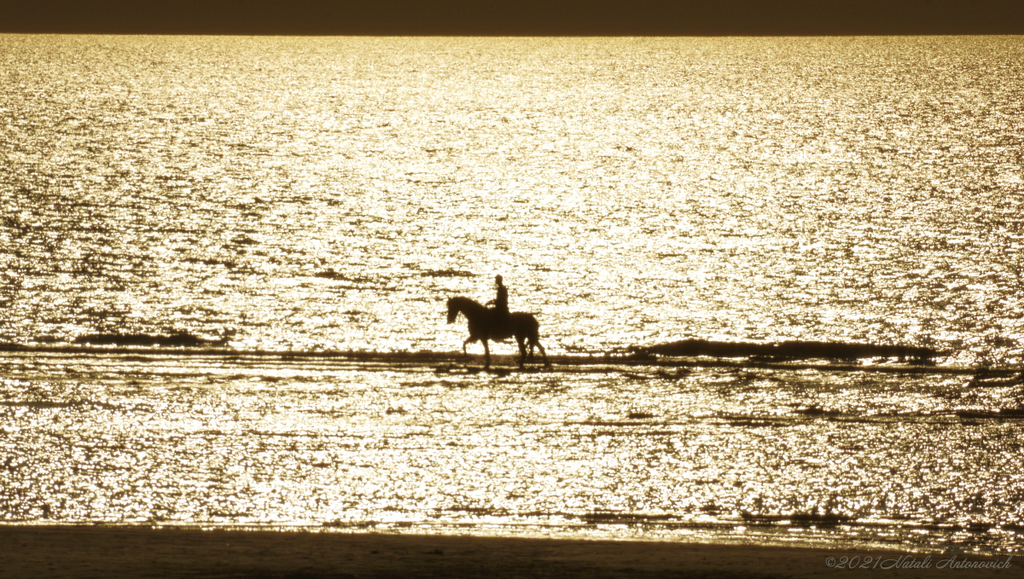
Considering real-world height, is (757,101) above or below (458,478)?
above

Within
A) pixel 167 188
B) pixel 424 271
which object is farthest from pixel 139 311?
pixel 167 188

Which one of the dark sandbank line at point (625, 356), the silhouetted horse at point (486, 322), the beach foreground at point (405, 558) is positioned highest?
the silhouetted horse at point (486, 322)

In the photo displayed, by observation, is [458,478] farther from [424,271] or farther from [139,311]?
[424,271]

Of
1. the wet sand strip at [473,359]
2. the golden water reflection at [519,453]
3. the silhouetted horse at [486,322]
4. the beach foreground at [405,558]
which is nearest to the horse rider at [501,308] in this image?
the silhouetted horse at [486,322]

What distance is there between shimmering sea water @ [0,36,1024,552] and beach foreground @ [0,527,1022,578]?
47.5 inches

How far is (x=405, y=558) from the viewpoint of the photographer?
50.1 ft

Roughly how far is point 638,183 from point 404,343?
193 feet

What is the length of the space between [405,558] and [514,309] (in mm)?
29731

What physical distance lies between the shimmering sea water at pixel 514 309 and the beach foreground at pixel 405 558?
1.21 meters

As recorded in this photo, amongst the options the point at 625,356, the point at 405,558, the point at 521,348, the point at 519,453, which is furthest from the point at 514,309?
the point at 405,558

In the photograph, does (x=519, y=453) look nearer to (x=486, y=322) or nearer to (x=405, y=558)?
(x=486, y=322)

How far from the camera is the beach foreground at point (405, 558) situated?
14320mm

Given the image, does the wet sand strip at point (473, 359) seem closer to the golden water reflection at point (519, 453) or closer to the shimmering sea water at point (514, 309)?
the shimmering sea water at point (514, 309)

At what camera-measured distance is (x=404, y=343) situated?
120 ft
